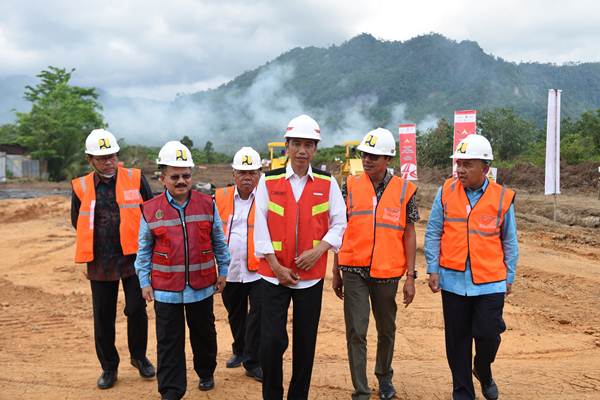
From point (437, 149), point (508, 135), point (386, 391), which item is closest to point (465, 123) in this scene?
point (386, 391)

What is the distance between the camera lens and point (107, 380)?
4.47 m

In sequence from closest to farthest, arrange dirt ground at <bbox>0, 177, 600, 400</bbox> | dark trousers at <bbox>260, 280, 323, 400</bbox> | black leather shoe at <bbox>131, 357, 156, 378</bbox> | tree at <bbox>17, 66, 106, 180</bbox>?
1. dark trousers at <bbox>260, 280, 323, 400</bbox>
2. dirt ground at <bbox>0, 177, 600, 400</bbox>
3. black leather shoe at <bbox>131, 357, 156, 378</bbox>
4. tree at <bbox>17, 66, 106, 180</bbox>

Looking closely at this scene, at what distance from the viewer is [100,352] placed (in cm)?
449

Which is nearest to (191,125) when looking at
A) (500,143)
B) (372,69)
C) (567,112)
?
(372,69)

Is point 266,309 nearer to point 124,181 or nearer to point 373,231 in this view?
point 373,231

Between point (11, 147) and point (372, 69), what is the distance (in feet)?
338

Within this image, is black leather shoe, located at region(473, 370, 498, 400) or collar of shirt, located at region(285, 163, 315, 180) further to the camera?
black leather shoe, located at region(473, 370, 498, 400)

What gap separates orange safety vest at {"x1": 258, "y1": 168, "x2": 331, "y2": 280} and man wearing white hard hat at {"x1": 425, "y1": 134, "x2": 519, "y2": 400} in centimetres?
111

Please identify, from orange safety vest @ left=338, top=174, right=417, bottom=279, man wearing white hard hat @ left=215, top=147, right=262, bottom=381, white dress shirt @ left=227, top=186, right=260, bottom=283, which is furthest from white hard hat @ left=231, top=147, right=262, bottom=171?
orange safety vest @ left=338, top=174, right=417, bottom=279

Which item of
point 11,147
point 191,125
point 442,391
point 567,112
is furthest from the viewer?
point 191,125

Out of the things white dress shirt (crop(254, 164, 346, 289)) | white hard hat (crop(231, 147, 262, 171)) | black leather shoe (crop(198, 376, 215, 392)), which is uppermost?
white hard hat (crop(231, 147, 262, 171))

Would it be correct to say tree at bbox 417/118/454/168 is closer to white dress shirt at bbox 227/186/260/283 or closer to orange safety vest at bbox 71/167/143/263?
white dress shirt at bbox 227/186/260/283

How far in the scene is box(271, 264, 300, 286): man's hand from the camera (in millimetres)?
3352

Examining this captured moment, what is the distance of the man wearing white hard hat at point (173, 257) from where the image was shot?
150 inches
